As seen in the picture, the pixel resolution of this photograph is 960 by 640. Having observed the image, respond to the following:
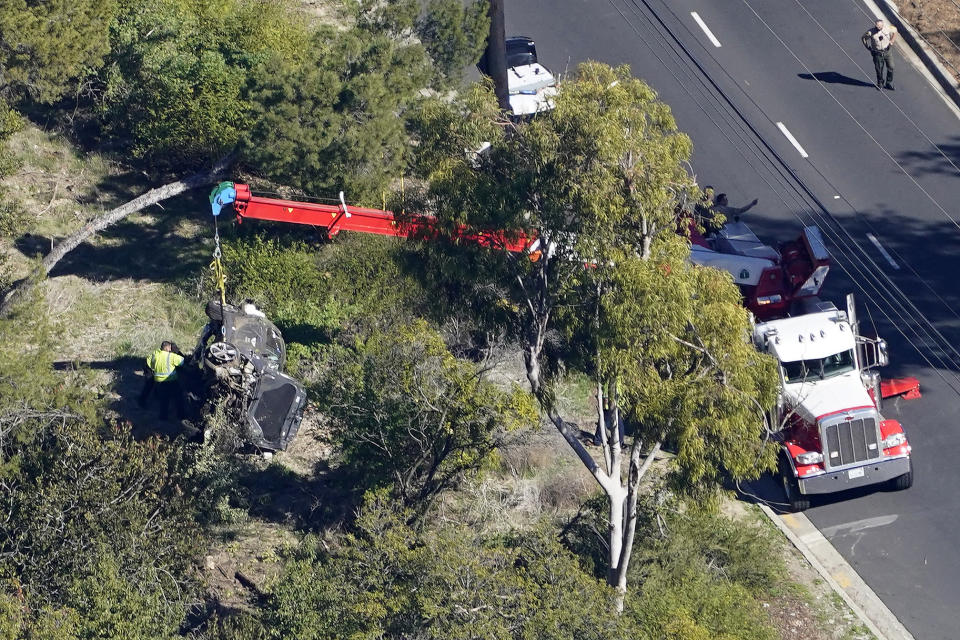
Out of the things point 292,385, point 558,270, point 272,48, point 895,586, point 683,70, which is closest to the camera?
point 558,270

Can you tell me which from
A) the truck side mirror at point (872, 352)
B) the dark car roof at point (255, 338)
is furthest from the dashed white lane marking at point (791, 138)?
the dark car roof at point (255, 338)

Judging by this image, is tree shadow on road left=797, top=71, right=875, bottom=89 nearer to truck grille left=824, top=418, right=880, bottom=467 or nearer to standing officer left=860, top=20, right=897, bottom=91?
standing officer left=860, top=20, right=897, bottom=91

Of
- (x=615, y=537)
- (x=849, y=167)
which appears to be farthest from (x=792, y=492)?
(x=849, y=167)

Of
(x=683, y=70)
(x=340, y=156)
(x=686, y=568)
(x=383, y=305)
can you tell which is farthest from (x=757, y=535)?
(x=683, y=70)

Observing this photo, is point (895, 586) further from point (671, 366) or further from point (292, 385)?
point (292, 385)

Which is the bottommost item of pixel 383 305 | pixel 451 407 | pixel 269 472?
pixel 269 472

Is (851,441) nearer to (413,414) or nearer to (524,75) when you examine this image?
(413,414)
